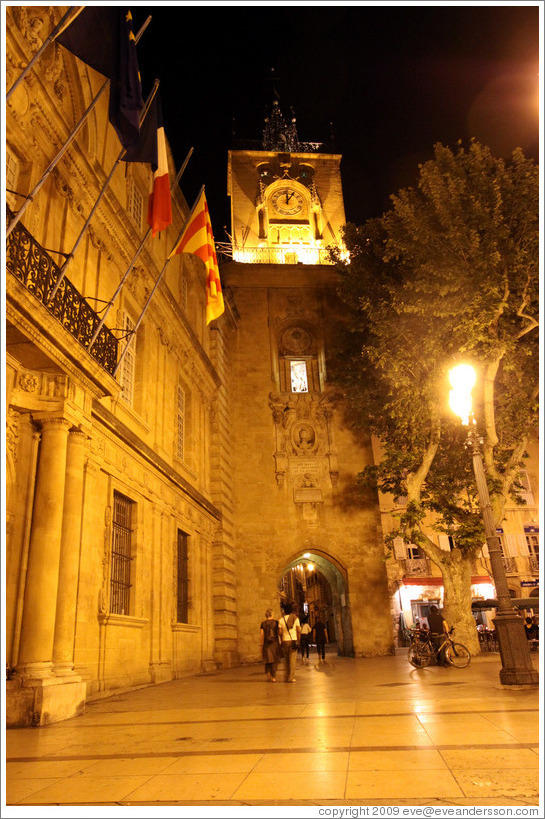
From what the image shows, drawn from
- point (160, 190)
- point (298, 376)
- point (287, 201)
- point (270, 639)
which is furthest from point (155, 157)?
point (287, 201)

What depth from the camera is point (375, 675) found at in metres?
14.1

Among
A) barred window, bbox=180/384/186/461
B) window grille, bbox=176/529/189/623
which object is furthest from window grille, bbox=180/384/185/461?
window grille, bbox=176/529/189/623

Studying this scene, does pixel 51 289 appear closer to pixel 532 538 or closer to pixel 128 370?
pixel 128 370

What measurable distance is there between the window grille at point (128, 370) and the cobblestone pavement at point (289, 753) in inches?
259

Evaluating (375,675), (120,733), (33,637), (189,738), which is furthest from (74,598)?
(375,675)

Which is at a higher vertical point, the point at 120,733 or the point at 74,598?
the point at 74,598

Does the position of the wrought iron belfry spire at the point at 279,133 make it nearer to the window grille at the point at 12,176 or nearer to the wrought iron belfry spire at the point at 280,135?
the wrought iron belfry spire at the point at 280,135

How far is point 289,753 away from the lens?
5.29m

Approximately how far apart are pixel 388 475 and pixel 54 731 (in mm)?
16613

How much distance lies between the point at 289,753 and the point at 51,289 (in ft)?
22.6

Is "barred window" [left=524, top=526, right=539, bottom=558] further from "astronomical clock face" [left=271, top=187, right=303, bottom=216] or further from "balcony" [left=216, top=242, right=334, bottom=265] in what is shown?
"astronomical clock face" [left=271, top=187, right=303, bottom=216]

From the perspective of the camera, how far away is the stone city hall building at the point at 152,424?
8883 mm

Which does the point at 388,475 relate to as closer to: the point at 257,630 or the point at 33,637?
the point at 257,630

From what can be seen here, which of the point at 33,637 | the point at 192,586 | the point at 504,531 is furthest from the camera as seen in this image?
the point at 504,531
